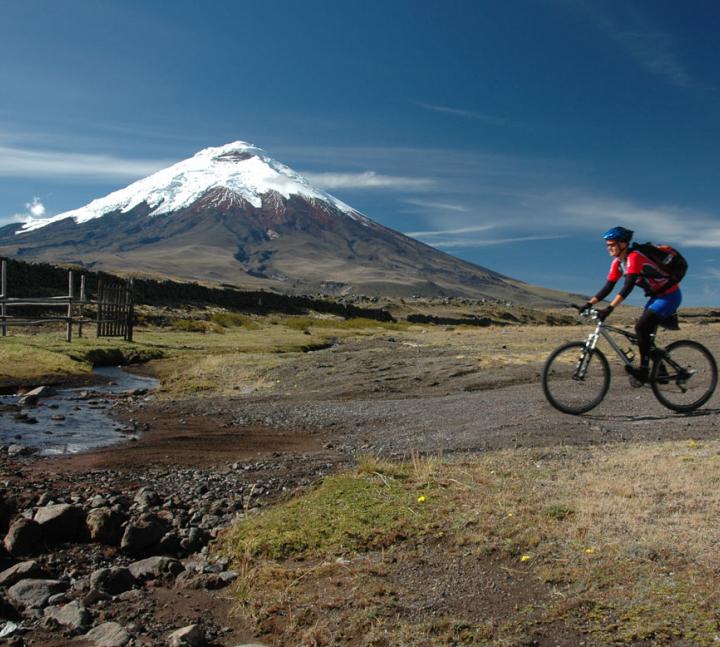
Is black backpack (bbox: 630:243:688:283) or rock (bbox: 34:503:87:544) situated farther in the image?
black backpack (bbox: 630:243:688:283)

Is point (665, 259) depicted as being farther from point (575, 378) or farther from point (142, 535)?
point (142, 535)

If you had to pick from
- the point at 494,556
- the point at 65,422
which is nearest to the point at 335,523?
the point at 494,556

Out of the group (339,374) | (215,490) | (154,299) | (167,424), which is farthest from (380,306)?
(215,490)

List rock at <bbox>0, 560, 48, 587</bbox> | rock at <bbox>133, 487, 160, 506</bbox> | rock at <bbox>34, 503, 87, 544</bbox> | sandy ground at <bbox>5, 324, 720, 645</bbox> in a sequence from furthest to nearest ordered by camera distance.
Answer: sandy ground at <bbox>5, 324, 720, 645</bbox>
rock at <bbox>133, 487, 160, 506</bbox>
rock at <bbox>34, 503, 87, 544</bbox>
rock at <bbox>0, 560, 48, 587</bbox>

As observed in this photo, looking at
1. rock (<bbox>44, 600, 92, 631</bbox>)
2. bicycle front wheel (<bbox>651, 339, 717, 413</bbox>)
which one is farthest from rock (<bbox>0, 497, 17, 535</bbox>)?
bicycle front wheel (<bbox>651, 339, 717, 413</bbox>)

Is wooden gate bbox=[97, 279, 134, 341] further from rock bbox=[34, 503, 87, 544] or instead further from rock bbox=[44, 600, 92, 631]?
rock bbox=[44, 600, 92, 631]

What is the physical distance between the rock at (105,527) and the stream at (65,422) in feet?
16.3

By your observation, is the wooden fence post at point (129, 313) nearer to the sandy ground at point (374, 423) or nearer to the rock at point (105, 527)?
the sandy ground at point (374, 423)

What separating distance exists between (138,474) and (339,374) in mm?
12307

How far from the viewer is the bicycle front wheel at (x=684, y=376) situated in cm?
1159

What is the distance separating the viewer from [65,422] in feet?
53.3

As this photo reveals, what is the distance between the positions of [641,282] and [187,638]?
810cm

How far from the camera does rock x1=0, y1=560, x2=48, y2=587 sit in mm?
7199

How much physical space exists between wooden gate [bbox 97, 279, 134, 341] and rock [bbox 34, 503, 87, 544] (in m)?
27.9
